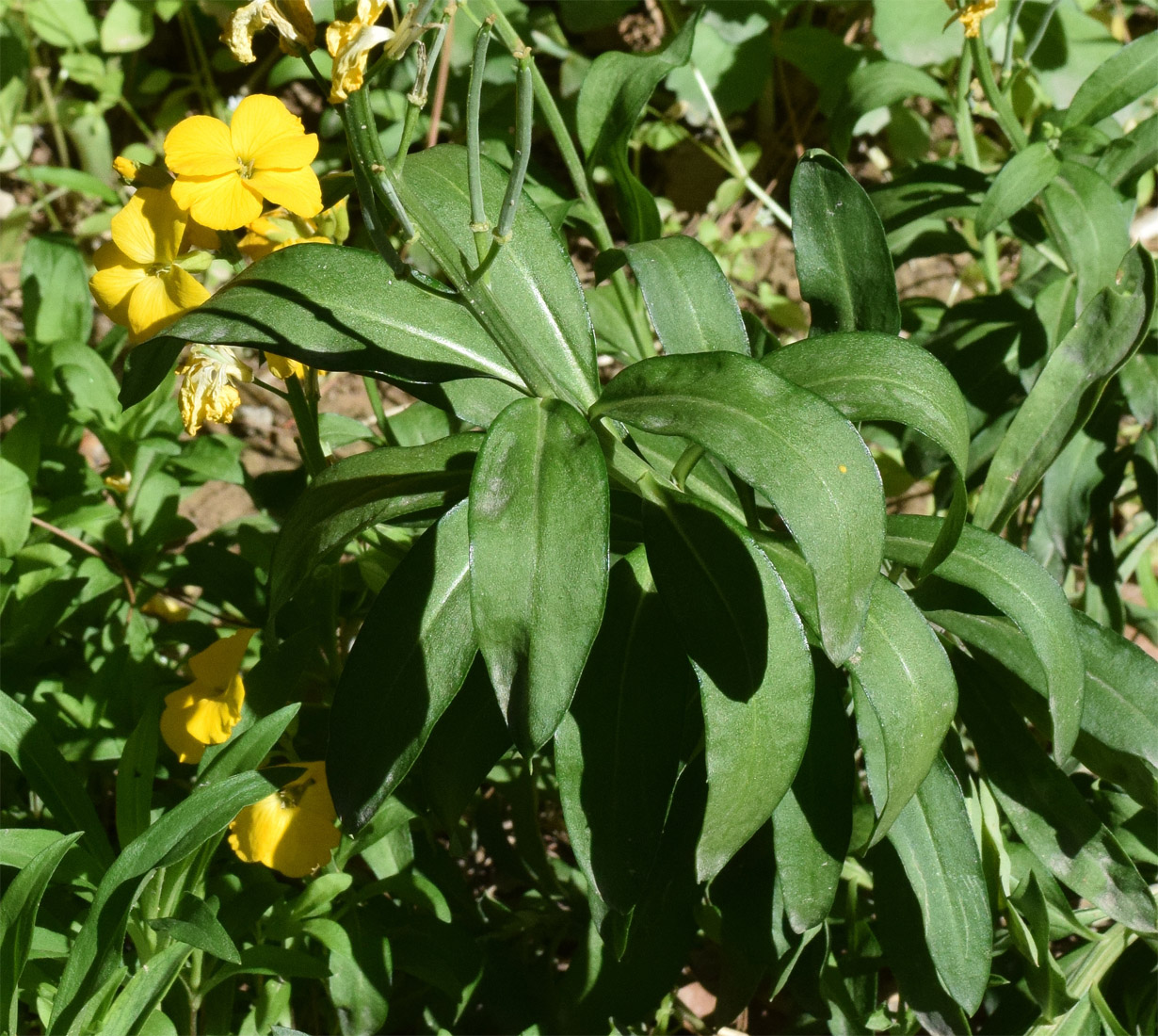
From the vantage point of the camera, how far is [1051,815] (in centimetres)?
125

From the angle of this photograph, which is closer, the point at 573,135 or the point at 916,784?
the point at 916,784

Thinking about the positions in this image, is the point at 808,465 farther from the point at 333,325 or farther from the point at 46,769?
the point at 46,769

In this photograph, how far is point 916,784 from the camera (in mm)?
1027

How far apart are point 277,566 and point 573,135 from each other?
1739mm

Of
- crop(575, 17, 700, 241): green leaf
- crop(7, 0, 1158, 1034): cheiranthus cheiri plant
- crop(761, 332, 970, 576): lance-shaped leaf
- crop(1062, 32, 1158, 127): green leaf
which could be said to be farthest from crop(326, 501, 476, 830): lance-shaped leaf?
crop(1062, 32, 1158, 127): green leaf

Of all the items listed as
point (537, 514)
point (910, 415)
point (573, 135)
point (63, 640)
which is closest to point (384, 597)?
point (537, 514)

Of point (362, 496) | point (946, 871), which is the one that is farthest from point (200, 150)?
point (946, 871)

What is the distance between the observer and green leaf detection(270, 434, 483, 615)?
0.99m

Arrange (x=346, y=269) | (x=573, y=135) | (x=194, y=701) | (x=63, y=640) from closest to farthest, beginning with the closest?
1. (x=346, y=269)
2. (x=194, y=701)
3. (x=63, y=640)
4. (x=573, y=135)

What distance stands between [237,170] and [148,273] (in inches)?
6.0

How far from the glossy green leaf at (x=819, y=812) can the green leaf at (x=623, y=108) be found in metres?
0.67

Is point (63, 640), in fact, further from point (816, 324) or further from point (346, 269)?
point (816, 324)

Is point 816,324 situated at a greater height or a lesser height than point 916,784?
greater

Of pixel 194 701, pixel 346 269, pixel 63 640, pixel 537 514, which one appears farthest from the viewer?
pixel 63 640
